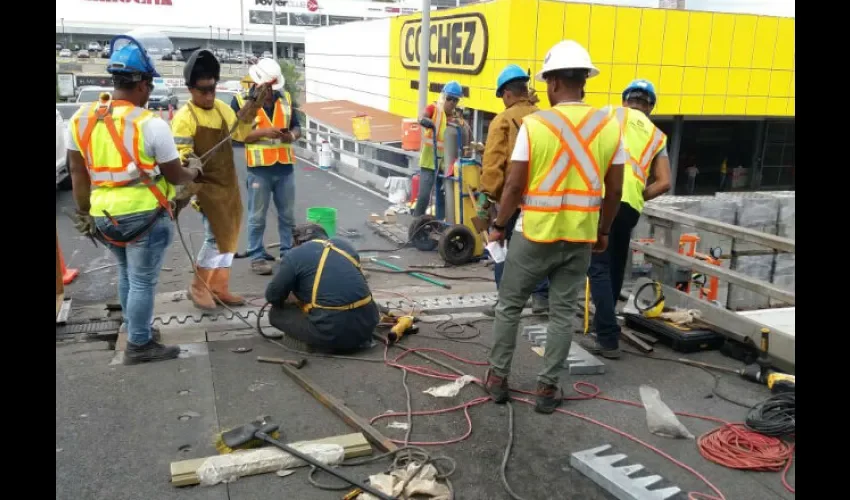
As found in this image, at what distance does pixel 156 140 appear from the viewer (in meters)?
4.31

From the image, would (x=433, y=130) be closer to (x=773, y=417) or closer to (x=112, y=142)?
(x=112, y=142)

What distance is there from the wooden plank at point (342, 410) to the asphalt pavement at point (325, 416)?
0.06m

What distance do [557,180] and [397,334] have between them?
1.99 metres

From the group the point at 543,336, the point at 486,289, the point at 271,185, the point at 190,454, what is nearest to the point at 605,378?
the point at 543,336

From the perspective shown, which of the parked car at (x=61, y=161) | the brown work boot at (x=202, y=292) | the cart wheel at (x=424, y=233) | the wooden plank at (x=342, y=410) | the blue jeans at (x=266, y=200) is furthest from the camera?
the parked car at (x=61, y=161)

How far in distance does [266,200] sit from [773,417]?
17.1ft

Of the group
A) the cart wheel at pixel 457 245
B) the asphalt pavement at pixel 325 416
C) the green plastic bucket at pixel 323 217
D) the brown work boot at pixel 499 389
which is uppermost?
the green plastic bucket at pixel 323 217

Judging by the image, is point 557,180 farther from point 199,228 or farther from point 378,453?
point 199,228

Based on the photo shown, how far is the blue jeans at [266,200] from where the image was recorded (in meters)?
6.93

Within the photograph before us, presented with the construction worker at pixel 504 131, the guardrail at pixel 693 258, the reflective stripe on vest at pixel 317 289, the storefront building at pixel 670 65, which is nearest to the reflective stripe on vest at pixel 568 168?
the construction worker at pixel 504 131

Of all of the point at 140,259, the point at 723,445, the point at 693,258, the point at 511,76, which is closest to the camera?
the point at 723,445

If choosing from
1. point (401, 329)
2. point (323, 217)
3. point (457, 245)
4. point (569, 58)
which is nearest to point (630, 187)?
point (569, 58)

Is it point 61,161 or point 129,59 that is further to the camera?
point 61,161

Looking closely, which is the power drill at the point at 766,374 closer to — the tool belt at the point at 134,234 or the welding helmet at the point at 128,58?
the tool belt at the point at 134,234
